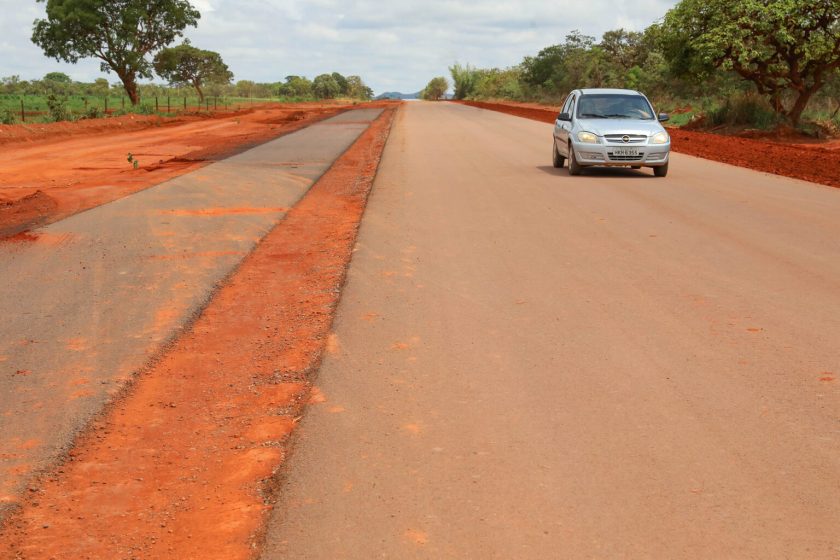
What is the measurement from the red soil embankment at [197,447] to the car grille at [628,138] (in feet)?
33.8

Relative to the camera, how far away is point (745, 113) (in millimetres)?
34250

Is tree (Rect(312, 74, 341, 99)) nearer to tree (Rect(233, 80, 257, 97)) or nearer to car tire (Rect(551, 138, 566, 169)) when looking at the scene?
tree (Rect(233, 80, 257, 97))

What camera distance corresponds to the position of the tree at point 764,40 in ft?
93.6

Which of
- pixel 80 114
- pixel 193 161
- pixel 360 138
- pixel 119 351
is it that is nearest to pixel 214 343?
pixel 119 351

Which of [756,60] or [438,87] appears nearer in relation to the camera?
[756,60]

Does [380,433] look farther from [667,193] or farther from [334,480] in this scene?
[667,193]

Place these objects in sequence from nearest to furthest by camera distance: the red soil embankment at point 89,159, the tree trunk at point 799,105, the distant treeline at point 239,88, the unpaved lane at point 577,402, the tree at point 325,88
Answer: the unpaved lane at point 577,402 < the red soil embankment at point 89,159 < the tree trunk at point 799,105 < the distant treeline at point 239,88 < the tree at point 325,88

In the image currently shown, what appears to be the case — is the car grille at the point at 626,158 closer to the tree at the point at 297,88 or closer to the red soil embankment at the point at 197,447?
the red soil embankment at the point at 197,447

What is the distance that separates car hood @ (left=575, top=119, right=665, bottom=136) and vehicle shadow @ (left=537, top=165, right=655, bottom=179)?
0.97m

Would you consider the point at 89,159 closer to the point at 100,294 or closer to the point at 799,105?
the point at 100,294

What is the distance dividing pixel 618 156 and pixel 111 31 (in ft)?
164

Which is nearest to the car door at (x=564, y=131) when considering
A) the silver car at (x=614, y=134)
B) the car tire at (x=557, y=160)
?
the silver car at (x=614, y=134)

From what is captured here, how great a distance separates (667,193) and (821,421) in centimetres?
1059

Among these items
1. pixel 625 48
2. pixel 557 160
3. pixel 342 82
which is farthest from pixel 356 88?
pixel 557 160
